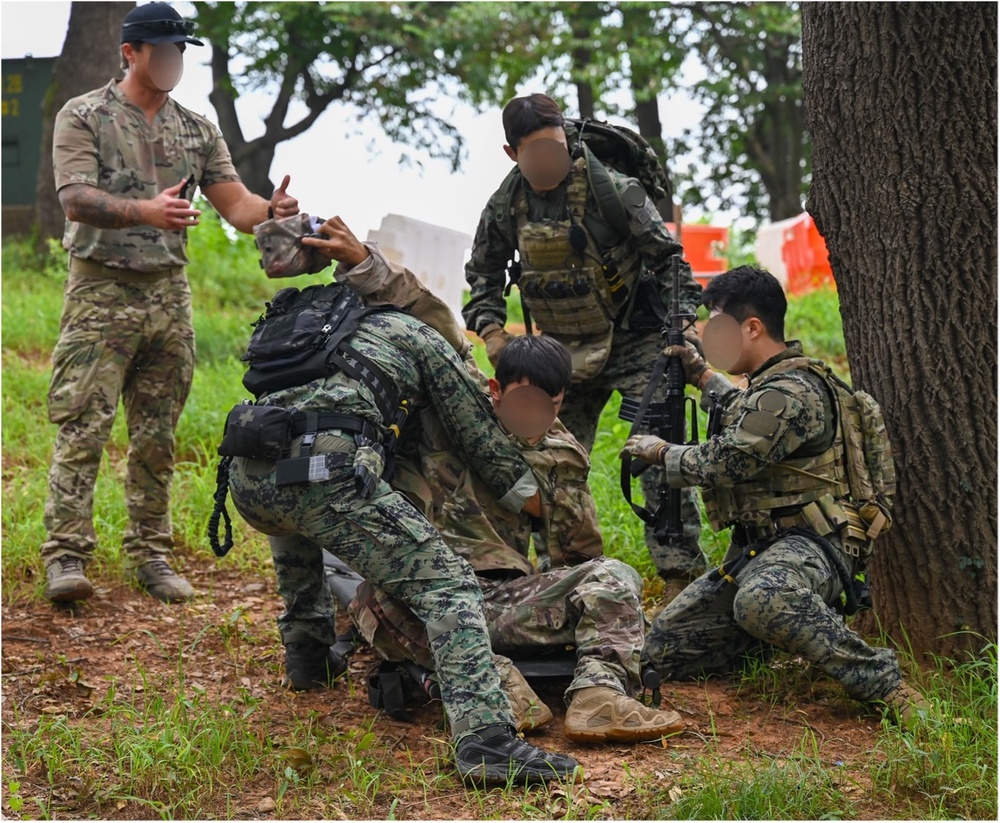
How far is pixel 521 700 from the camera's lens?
362 centimetres

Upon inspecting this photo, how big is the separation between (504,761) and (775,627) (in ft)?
3.74

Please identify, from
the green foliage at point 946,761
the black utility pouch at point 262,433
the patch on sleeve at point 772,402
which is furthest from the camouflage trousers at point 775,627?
the black utility pouch at point 262,433

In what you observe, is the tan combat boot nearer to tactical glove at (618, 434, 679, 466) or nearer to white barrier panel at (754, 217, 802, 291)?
tactical glove at (618, 434, 679, 466)

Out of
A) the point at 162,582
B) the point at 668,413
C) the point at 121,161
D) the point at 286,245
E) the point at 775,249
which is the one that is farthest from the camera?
the point at 775,249

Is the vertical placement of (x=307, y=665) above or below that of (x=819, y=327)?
below

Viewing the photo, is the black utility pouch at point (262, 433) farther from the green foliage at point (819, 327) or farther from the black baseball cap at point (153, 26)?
the green foliage at point (819, 327)

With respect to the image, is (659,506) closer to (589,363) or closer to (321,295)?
(589,363)

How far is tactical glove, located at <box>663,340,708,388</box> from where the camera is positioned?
4.43 meters

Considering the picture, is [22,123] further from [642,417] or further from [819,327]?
[642,417]

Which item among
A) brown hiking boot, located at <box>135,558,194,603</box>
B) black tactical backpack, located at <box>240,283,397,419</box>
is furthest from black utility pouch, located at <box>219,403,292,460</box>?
brown hiking boot, located at <box>135,558,194,603</box>

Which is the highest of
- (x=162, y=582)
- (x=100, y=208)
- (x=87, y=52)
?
(x=87, y=52)

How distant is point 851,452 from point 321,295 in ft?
6.34

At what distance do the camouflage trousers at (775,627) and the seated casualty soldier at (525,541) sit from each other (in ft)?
1.44

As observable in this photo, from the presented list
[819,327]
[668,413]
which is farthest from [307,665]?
[819,327]
